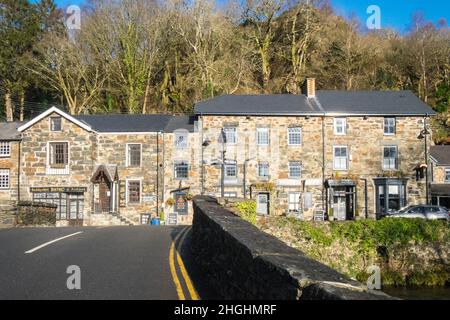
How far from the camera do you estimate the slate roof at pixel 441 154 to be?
4753 centimetres

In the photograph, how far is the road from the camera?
920 cm

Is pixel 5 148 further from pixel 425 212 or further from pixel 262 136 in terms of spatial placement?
pixel 425 212

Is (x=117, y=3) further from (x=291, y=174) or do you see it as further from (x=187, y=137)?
(x=291, y=174)

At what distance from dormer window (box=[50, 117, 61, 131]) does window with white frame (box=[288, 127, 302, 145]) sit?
56.0 ft

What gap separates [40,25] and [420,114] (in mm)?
38326

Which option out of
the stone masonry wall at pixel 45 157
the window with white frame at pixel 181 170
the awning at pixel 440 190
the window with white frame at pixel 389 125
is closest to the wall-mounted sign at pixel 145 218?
the window with white frame at pixel 181 170

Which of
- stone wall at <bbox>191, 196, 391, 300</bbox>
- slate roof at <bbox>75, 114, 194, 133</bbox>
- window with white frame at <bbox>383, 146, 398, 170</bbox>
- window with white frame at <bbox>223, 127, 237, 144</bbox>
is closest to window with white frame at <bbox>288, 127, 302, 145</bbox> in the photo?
window with white frame at <bbox>223, 127, 237, 144</bbox>

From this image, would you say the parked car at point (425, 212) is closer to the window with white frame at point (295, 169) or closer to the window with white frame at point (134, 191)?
the window with white frame at point (295, 169)

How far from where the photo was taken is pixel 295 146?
130 feet

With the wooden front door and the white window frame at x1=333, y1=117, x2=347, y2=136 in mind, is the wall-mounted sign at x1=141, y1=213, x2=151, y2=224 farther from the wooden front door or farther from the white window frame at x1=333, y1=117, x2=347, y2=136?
the white window frame at x1=333, y1=117, x2=347, y2=136

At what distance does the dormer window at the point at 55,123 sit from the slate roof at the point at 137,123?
2.36 m

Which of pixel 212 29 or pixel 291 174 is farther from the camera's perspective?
pixel 212 29
